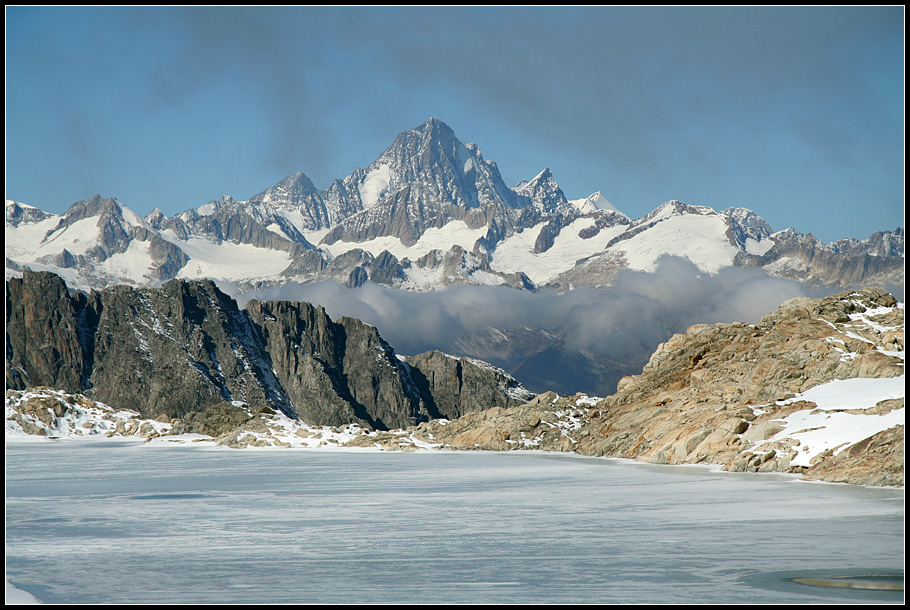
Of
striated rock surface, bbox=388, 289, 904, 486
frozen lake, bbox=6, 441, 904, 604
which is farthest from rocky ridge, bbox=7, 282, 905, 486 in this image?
frozen lake, bbox=6, 441, 904, 604

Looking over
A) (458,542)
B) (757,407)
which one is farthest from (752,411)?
(458,542)

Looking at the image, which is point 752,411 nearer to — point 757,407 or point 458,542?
point 757,407

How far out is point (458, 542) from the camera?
3019 cm

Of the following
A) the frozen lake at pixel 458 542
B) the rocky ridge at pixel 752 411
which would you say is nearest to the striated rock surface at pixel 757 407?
the rocky ridge at pixel 752 411

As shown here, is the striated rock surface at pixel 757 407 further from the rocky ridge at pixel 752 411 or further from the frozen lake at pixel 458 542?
the frozen lake at pixel 458 542

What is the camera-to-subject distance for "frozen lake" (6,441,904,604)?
21.5m

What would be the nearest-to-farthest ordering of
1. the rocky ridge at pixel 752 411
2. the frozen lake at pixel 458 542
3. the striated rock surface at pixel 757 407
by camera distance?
the frozen lake at pixel 458 542 < the striated rock surface at pixel 757 407 < the rocky ridge at pixel 752 411

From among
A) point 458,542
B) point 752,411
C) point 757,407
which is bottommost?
point 458,542

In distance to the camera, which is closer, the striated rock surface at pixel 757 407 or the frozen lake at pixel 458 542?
the frozen lake at pixel 458 542

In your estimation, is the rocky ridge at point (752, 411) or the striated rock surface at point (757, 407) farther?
the rocky ridge at point (752, 411)

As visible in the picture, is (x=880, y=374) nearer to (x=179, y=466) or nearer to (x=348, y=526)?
(x=348, y=526)

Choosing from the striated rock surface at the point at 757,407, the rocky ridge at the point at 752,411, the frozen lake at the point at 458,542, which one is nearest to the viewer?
the frozen lake at the point at 458,542

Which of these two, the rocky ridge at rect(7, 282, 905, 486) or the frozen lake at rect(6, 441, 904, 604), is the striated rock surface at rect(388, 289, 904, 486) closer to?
the rocky ridge at rect(7, 282, 905, 486)

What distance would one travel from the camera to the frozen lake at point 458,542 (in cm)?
2147
